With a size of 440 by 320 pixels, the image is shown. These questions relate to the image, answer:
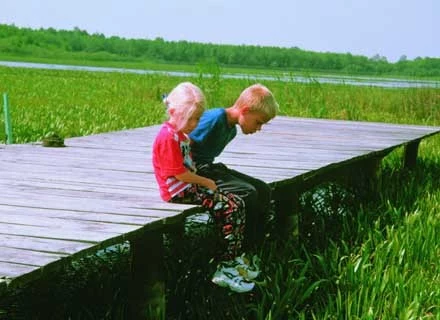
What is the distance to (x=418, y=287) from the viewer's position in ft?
13.6

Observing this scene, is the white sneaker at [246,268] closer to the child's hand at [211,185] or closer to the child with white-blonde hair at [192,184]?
the child with white-blonde hair at [192,184]

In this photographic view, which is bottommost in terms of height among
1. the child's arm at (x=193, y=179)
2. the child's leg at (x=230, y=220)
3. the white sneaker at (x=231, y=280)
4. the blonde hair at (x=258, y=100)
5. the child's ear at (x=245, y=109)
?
the white sneaker at (x=231, y=280)

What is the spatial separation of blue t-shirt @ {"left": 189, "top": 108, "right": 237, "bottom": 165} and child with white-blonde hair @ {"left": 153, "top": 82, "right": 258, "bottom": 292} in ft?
0.97

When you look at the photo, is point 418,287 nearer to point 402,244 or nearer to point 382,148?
point 402,244

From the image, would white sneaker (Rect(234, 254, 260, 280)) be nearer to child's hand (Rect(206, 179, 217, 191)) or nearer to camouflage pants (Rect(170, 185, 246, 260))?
camouflage pants (Rect(170, 185, 246, 260))

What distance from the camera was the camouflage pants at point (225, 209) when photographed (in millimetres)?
3936

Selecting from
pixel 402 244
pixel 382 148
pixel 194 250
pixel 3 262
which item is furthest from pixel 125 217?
pixel 382 148

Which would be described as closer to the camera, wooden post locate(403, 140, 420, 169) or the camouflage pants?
the camouflage pants

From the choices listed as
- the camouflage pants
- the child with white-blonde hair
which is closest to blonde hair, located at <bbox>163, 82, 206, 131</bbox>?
the child with white-blonde hair

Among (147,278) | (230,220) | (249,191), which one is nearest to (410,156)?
(249,191)

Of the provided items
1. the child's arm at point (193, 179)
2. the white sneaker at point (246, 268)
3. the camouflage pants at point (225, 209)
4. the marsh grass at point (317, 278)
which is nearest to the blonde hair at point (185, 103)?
the child's arm at point (193, 179)

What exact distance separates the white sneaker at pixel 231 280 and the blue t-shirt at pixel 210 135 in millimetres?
640

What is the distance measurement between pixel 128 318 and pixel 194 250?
119 cm

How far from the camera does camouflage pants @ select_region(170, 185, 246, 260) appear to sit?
394 centimetres
